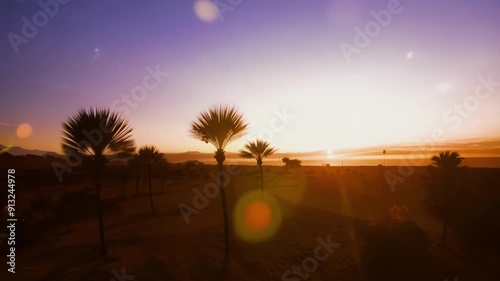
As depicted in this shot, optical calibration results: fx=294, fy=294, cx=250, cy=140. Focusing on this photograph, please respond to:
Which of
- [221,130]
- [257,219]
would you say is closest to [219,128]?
[221,130]

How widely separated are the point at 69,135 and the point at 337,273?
44.2ft

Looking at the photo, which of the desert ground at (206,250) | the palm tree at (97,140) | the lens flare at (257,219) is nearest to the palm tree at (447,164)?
the desert ground at (206,250)

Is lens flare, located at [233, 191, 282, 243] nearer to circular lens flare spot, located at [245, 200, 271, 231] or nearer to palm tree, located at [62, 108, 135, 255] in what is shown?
circular lens flare spot, located at [245, 200, 271, 231]

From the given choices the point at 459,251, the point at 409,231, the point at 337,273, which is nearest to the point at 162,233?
the point at 337,273

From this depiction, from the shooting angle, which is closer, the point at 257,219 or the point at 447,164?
the point at 447,164

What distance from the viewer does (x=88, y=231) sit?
21125mm

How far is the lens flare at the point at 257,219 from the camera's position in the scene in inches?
712

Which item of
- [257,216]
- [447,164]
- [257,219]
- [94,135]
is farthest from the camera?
[257,216]

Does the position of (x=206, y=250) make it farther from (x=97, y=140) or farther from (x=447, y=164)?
(x=447, y=164)

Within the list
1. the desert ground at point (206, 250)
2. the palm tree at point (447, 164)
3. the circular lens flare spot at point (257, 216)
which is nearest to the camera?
the desert ground at point (206, 250)

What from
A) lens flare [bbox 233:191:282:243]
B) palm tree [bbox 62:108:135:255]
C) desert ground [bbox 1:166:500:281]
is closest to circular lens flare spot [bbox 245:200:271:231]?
lens flare [bbox 233:191:282:243]

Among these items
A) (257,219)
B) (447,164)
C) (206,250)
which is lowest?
(257,219)

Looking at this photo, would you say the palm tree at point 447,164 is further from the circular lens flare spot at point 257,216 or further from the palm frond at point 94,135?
the palm frond at point 94,135

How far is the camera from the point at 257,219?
22281 mm
